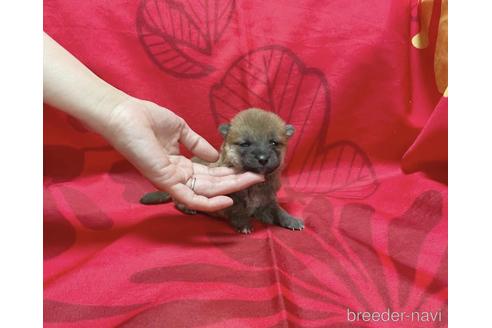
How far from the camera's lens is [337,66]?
92.6 inches

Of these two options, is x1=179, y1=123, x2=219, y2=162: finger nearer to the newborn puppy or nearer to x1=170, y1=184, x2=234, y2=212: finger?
the newborn puppy

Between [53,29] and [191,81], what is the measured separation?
0.72m

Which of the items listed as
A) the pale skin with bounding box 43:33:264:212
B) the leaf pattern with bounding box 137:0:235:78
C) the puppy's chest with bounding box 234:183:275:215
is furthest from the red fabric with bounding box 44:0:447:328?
the pale skin with bounding box 43:33:264:212

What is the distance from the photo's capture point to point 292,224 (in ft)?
6.38

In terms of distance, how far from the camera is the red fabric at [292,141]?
5.52ft

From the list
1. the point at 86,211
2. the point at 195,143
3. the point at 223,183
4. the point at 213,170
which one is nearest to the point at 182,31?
the point at 195,143

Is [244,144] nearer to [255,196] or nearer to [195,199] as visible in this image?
[255,196]

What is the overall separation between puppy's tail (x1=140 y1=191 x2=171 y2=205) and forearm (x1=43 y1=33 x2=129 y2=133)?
675 millimetres

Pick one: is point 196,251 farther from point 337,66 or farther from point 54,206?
point 337,66

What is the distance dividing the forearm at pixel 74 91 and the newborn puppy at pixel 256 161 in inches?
23.1

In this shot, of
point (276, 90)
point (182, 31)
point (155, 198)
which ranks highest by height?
point (182, 31)

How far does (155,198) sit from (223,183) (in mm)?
526

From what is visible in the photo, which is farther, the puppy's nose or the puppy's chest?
the puppy's chest

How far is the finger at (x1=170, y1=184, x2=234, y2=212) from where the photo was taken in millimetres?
1682
